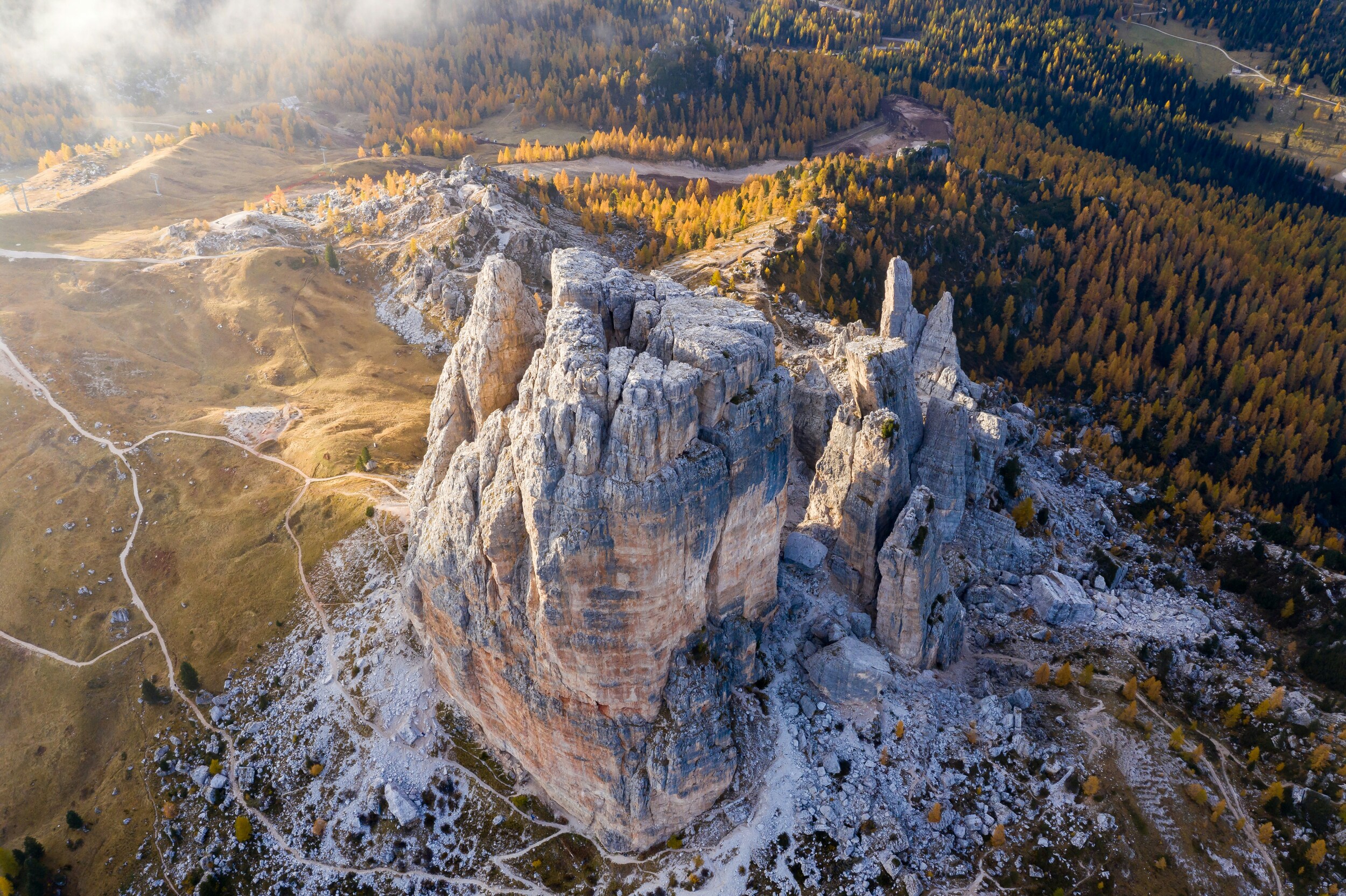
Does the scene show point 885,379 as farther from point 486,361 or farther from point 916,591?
point 486,361

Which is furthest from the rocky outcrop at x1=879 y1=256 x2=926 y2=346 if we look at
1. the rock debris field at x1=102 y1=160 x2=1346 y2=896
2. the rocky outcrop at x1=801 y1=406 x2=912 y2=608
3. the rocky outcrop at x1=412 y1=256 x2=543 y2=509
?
the rocky outcrop at x1=412 y1=256 x2=543 y2=509

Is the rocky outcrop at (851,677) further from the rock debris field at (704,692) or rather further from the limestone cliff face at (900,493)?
the limestone cliff face at (900,493)

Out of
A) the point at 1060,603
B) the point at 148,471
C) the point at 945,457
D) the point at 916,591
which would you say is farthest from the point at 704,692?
the point at 148,471

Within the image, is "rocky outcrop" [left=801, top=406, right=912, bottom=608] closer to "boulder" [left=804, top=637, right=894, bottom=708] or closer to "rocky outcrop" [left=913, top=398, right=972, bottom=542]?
"rocky outcrop" [left=913, top=398, right=972, bottom=542]

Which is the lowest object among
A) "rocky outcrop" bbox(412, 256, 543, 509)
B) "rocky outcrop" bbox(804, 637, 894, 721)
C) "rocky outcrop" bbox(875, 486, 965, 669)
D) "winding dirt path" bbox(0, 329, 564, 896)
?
"winding dirt path" bbox(0, 329, 564, 896)

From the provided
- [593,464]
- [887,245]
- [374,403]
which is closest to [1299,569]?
[887,245]
